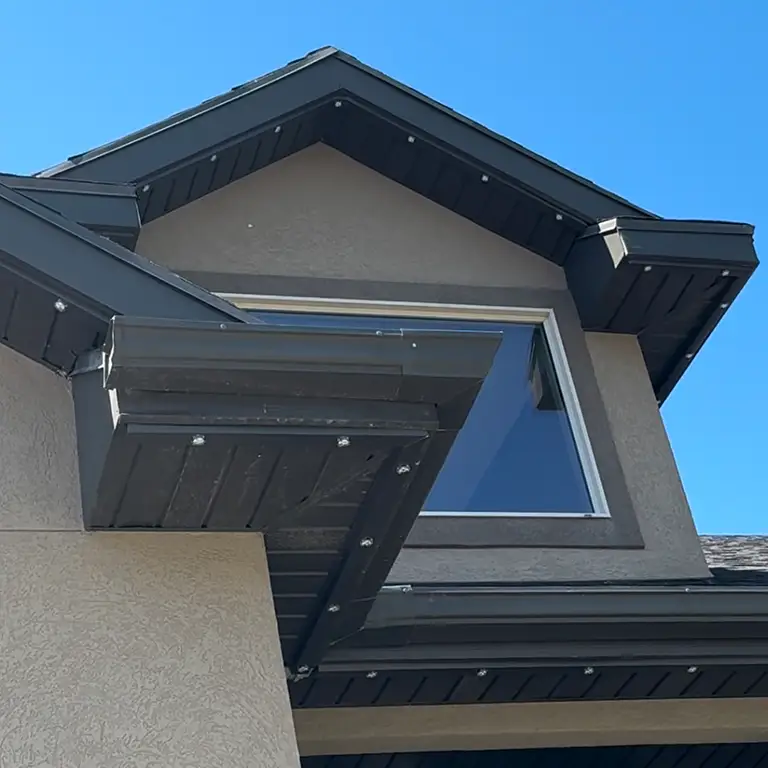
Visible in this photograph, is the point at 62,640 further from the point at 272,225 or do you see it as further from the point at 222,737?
the point at 272,225

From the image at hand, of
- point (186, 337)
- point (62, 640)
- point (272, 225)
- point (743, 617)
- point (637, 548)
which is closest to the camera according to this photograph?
point (186, 337)

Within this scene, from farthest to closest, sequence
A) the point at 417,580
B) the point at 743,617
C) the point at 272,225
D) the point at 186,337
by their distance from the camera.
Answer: the point at 272,225 < the point at 417,580 < the point at 743,617 < the point at 186,337

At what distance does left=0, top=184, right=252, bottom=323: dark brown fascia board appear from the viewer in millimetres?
3201

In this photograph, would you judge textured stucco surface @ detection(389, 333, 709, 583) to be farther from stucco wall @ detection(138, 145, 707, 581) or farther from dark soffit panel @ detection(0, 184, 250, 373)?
dark soffit panel @ detection(0, 184, 250, 373)

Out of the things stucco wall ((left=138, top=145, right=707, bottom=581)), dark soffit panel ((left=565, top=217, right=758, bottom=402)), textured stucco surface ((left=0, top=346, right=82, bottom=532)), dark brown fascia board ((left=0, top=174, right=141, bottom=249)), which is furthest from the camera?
dark soffit panel ((left=565, top=217, right=758, bottom=402))

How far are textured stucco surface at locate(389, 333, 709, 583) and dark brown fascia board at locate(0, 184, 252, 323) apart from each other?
7.08 ft

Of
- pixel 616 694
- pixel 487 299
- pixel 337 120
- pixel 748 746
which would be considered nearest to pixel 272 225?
pixel 337 120

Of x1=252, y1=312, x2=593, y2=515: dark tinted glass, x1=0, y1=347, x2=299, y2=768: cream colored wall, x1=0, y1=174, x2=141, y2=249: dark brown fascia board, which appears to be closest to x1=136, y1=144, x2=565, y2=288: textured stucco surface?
x1=252, y1=312, x2=593, y2=515: dark tinted glass

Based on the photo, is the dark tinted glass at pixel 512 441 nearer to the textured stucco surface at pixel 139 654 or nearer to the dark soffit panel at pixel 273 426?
the dark soffit panel at pixel 273 426

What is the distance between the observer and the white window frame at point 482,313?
5680mm

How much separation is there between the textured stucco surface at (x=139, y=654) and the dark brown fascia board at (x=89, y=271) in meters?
0.71

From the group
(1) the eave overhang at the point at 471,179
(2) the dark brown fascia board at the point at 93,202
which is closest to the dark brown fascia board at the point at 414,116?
(1) the eave overhang at the point at 471,179

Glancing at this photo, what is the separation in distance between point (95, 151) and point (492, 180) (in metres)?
2.14

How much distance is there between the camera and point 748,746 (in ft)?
16.4
